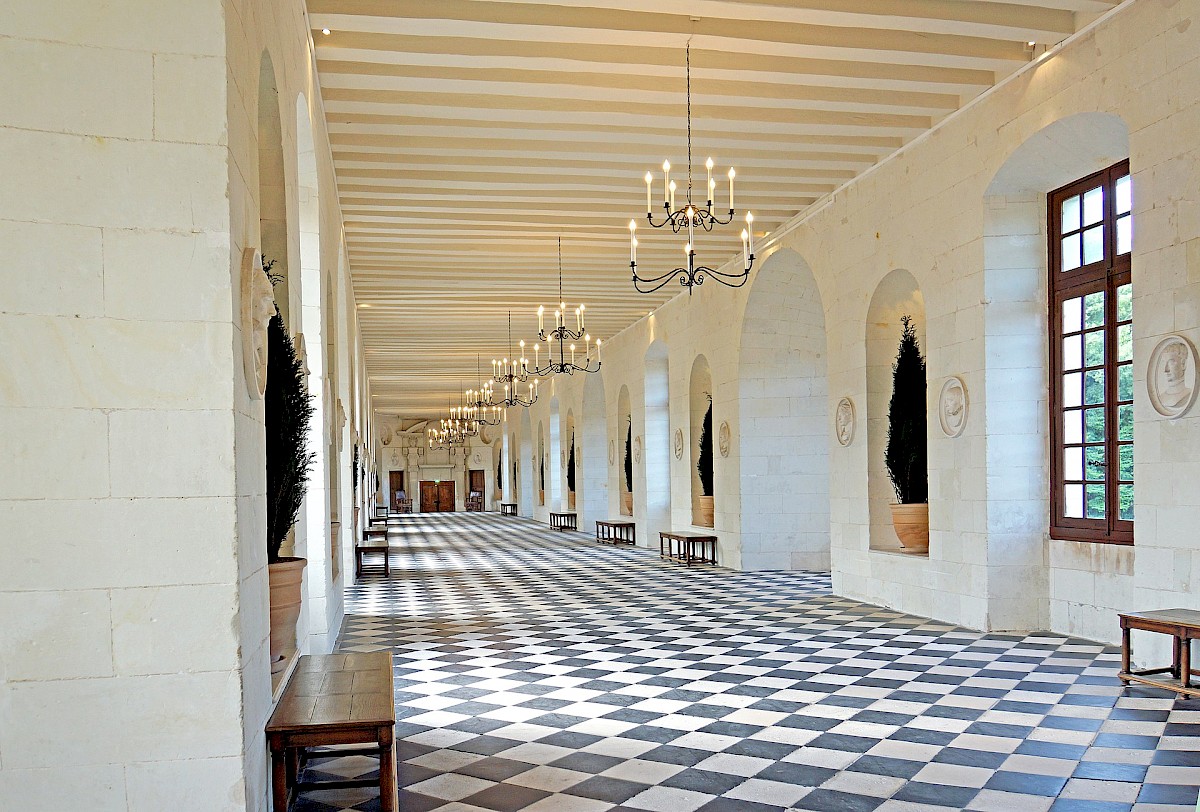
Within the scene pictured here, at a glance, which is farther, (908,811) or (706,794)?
(706,794)

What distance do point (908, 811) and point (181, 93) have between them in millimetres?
3249

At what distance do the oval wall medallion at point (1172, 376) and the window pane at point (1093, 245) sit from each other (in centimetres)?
145

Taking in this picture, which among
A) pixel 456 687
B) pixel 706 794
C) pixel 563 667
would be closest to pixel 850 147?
pixel 563 667

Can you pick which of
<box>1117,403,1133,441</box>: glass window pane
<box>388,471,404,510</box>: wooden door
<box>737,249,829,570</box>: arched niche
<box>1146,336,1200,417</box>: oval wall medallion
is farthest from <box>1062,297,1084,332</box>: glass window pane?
<box>388,471,404,510</box>: wooden door

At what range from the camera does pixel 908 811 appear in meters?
3.48

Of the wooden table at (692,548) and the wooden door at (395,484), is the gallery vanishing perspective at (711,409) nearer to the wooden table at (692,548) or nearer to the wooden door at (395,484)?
the wooden table at (692,548)

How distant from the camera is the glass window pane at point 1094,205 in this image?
6.91m

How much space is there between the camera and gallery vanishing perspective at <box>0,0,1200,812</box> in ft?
8.89

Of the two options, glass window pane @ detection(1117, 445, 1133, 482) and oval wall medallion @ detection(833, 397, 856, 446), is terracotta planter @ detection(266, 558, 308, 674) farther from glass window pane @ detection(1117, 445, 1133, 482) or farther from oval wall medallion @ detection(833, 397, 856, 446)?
oval wall medallion @ detection(833, 397, 856, 446)

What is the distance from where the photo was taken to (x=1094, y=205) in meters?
6.96

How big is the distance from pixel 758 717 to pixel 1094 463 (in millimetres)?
3459

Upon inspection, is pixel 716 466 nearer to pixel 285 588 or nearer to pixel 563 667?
pixel 563 667

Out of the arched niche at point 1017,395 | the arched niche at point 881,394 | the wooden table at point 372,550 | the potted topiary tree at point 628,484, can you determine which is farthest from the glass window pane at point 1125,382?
the potted topiary tree at point 628,484

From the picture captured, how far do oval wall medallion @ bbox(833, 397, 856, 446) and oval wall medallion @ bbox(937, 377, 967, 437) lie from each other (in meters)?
1.51
